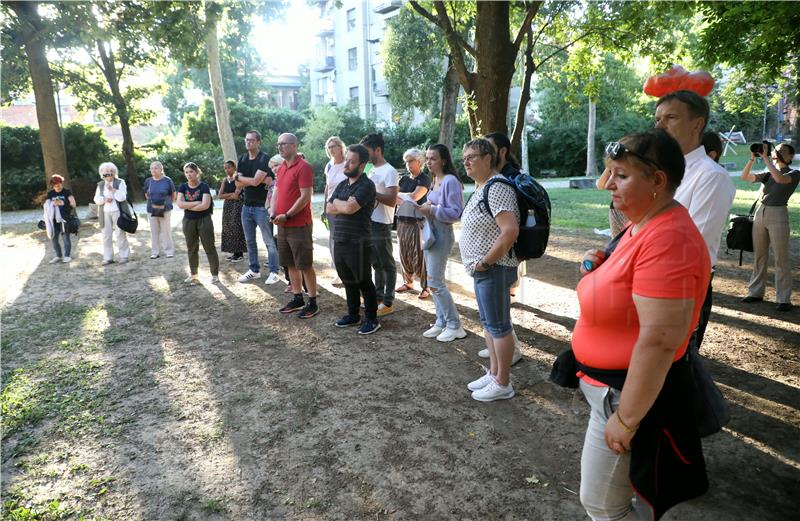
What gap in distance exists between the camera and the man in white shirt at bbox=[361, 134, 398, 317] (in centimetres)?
609

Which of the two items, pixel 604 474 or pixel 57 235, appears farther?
pixel 57 235

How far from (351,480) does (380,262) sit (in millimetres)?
3425

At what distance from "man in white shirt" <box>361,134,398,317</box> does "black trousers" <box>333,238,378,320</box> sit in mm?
537

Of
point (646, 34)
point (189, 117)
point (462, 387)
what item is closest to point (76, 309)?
point (462, 387)

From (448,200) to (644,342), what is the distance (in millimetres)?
3609

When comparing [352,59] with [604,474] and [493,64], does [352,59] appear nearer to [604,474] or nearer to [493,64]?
[493,64]

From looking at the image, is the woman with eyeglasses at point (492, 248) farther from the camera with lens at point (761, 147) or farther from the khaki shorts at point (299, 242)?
the camera with lens at point (761, 147)

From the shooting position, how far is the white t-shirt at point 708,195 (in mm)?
2857

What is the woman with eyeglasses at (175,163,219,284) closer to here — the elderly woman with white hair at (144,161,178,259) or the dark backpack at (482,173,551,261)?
the elderly woman with white hair at (144,161,178,259)

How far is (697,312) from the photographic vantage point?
1.83 meters

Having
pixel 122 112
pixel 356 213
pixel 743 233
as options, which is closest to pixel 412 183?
pixel 356 213

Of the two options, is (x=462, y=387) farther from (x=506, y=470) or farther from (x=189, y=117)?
(x=189, y=117)

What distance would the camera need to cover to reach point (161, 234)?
10781 millimetres

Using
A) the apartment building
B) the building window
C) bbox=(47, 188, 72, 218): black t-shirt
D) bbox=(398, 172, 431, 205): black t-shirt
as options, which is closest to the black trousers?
bbox=(398, 172, 431, 205): black t-shirt
